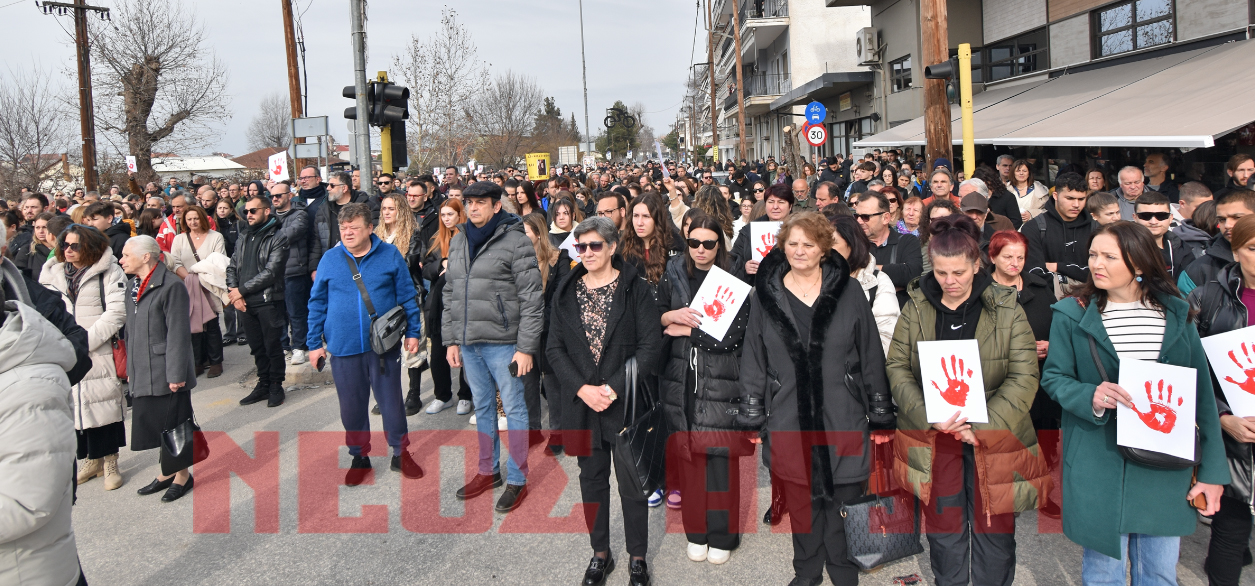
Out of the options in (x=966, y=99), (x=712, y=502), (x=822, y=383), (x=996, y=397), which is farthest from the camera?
(x=966, y=99)

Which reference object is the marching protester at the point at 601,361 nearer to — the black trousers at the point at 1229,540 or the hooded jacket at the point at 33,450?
the hooded jacket at the point at 33,450

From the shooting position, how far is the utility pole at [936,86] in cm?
1009

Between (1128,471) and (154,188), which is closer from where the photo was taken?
(1128,471)

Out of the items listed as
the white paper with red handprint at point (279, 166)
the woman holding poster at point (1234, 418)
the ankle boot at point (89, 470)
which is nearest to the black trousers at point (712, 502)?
the woman holding poster at point (1234, 418)

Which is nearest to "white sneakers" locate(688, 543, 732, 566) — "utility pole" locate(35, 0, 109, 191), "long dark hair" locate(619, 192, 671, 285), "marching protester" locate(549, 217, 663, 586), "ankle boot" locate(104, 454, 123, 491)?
"marching protester" locate(549, 217, 663, 586)

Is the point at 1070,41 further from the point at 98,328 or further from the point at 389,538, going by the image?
the point at 98,328

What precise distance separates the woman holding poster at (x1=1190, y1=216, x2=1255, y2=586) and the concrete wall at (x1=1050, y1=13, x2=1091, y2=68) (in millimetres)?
14373

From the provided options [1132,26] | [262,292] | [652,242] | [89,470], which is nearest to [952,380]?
[652,242]

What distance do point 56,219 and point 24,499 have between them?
6.05 meters

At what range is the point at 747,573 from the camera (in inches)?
158

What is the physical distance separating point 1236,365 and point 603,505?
9.10 ft

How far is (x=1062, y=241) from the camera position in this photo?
231 inches

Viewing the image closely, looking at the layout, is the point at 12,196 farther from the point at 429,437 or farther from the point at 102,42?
the point at 429,437

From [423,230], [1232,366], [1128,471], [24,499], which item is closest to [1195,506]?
[1128,471]
